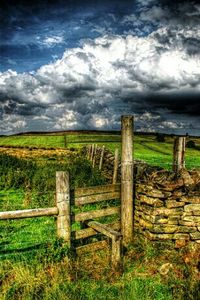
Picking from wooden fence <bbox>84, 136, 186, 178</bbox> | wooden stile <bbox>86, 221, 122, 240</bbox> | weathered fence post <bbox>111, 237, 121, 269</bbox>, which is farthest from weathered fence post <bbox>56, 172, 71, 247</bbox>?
wooden fence <bbox>84, 136, 186, 178</bbox>

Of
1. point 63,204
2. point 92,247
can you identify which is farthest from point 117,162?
point 63,204

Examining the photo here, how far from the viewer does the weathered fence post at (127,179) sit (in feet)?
23.3

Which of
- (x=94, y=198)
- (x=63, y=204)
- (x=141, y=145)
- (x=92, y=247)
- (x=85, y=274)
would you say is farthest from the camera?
(x=141, y=145)

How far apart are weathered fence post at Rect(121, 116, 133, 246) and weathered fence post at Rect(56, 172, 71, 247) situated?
1501mm

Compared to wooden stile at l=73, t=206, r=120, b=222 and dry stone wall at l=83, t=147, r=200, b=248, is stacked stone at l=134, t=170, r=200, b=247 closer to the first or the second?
dry stone wall at l=83, t=147, r=200, b=248

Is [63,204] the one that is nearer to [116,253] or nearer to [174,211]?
[116,253]

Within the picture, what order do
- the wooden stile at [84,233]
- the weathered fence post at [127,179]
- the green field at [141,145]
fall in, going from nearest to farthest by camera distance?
1. the wooden stile at [84,233]
2. the weathered fence post at [127,179]
3. the green field at [141,145]


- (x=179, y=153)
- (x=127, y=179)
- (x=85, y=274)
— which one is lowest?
(x=85, y=274)

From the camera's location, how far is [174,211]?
688cm

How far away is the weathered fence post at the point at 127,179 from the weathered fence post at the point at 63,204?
1.50 m

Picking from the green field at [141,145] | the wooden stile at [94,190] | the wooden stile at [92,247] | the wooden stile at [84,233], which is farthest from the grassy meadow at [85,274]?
the green field at [141,145]

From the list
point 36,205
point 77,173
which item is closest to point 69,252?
point 36,205

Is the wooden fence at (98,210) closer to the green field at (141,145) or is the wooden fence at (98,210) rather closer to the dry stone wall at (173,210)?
the dry stone wall at (173,210)

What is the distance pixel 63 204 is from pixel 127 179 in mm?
1705
